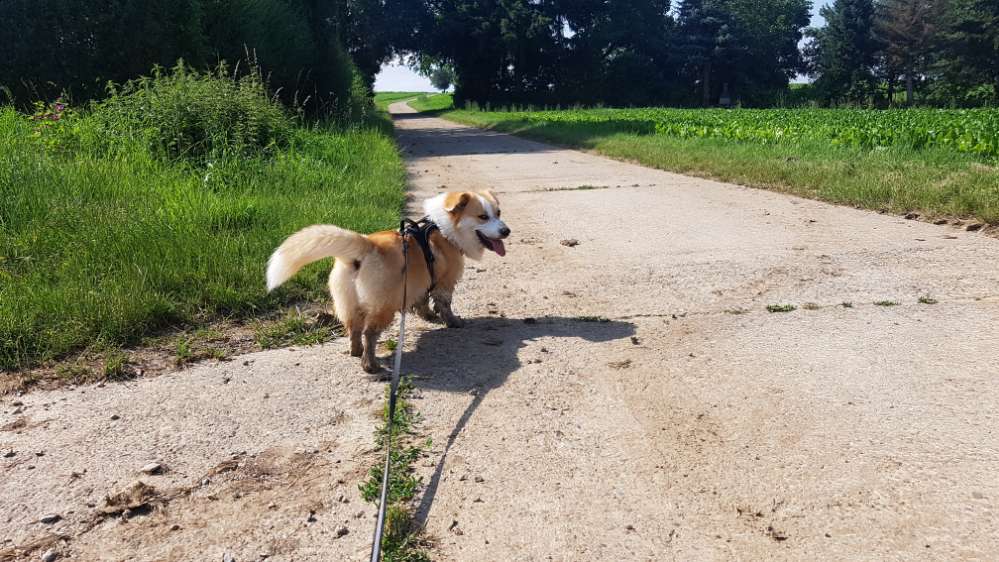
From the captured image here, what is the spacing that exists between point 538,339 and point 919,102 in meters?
62.2

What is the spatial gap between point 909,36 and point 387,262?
2525 inches

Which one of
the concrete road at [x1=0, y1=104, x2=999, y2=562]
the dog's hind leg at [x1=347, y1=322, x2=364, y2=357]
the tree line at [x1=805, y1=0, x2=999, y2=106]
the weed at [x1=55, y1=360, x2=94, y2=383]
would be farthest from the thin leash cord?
the tree line at [x1=805, y1=0, x2=999, y2=106]

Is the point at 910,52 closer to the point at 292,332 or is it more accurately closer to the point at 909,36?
Answer: the point at 909,36

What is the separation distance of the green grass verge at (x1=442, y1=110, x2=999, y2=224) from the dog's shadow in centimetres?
473

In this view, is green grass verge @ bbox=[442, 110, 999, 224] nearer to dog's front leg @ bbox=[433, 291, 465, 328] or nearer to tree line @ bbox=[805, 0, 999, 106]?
dog's front leg @ bbox=[433, 291, 465, 328]

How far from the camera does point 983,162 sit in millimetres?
8984

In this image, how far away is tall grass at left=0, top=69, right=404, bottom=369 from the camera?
4.16 meters

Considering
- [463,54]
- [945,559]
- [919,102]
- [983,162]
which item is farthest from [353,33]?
[919,102]

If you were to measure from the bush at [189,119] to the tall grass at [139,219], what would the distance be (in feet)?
0.10

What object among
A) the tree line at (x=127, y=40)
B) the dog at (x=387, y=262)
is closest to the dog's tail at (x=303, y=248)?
the dog at (x=387, y=262)

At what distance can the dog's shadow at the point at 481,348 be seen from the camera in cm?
355

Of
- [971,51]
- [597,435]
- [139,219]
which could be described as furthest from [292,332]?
[971,51]

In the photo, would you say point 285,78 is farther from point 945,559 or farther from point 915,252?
point 945,559

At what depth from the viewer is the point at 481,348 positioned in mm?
4078
